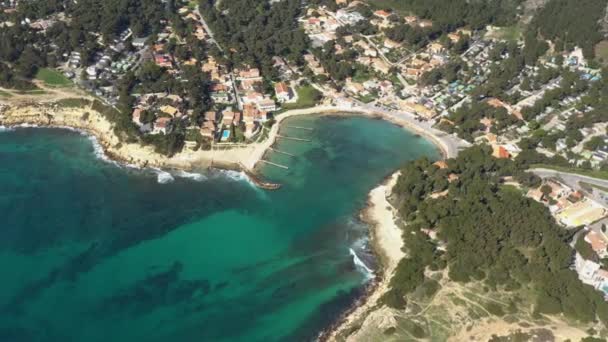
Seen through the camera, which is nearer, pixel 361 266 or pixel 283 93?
pixel 361 266

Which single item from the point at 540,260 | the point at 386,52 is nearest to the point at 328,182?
the point at 540,260

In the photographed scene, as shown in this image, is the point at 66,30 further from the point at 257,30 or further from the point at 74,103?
the point at 257,30

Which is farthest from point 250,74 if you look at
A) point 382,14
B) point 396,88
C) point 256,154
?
point 382,14

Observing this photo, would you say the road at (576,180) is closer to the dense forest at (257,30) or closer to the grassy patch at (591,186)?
the grassy patch at (591,186)

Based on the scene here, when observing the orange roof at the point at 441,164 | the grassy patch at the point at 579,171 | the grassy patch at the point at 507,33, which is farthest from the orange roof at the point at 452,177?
the grassy patch at the point at 507,33

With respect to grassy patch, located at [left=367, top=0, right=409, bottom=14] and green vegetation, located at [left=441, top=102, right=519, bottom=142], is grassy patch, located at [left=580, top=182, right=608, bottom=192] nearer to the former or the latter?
green vegetation, located at [left=441, top=102, right=519, bottom=142]

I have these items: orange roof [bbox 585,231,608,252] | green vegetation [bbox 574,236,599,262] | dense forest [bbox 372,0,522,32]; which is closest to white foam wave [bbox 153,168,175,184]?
green vegetation [bbox 574,236,599,262]
